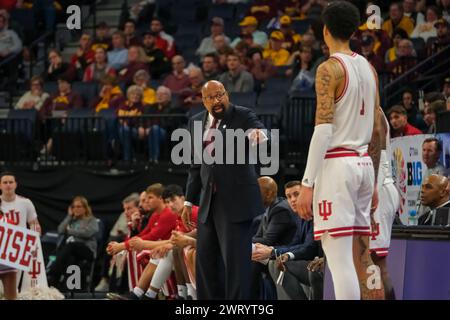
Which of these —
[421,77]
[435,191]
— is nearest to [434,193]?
[435,191]

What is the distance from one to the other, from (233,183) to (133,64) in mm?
9964

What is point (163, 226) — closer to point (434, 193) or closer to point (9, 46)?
point (434, 193)

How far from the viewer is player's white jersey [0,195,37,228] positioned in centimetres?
1284

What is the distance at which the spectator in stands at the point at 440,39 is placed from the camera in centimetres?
1479

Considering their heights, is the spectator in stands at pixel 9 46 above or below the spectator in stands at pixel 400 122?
above

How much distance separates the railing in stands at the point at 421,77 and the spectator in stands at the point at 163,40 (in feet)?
16.5

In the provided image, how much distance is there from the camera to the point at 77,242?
14.6 meters

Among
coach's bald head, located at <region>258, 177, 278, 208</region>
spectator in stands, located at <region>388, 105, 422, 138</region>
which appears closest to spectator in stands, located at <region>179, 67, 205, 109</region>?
spectator in stands, located at <region>388, 105, 422, 138</region>

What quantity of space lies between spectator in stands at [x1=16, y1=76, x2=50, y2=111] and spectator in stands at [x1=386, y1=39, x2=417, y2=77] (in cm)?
580

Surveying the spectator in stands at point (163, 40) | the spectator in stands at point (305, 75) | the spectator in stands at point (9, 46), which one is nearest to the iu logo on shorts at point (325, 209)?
the spectator in stands at point (305, 75)

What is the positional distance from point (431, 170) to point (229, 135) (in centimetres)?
296

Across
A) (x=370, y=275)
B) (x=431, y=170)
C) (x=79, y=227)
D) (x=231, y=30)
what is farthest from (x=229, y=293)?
(x=231, y=30)

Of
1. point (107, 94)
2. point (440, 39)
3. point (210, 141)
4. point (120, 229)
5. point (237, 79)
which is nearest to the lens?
point (210, 141)

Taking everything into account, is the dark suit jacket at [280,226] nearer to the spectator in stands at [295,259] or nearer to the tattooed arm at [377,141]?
the spectator in stands at [295,259]
